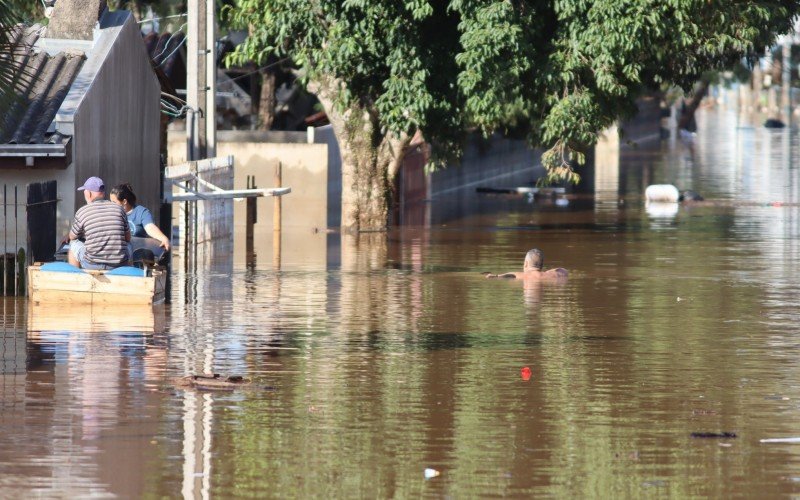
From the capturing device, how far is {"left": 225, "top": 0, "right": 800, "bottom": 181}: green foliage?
26.8 m

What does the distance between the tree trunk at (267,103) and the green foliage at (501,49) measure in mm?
11346

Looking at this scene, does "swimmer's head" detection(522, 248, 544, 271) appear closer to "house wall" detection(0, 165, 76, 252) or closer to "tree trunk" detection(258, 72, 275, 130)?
"house wall" detection(0, 165, 76, 252)

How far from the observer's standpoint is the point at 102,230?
696 inches

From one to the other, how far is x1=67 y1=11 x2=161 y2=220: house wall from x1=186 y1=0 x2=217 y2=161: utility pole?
26.1 inches

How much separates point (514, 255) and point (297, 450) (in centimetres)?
1683

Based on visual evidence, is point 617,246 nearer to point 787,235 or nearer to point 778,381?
point 787,235

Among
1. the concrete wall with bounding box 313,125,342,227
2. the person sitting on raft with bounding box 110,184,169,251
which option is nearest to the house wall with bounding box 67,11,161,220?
the person sitting on raft with bounding box 110,184,169,251

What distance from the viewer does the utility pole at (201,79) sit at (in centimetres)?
2670

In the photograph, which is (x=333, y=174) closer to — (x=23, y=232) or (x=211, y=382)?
(x=23, y=232)

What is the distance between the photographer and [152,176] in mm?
27141

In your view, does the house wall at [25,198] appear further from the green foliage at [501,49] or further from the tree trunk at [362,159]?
the tree trunk at [362,159]

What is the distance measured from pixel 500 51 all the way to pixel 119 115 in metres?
6.81

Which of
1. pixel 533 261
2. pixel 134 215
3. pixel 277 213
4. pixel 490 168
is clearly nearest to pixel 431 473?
pixel 134 215

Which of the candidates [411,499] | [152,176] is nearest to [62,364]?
[411,499]
